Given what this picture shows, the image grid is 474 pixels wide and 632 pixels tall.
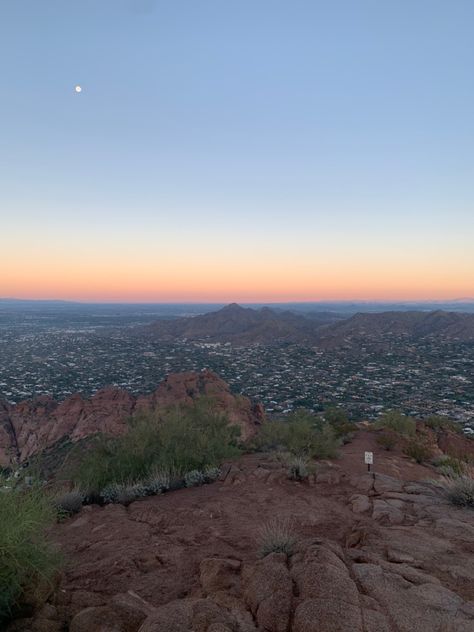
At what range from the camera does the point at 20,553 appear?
4.79 m

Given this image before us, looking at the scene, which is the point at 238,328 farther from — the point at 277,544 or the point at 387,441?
the point at 277,544

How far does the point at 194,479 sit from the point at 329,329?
97.2 meters

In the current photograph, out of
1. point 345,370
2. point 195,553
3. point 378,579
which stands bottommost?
point 345,370

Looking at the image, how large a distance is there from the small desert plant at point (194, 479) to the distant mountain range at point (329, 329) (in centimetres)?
7564

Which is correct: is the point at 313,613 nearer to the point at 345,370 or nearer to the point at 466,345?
the point at 345,370

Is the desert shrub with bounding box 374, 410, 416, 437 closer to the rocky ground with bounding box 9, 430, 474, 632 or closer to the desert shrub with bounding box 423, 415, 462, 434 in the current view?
the desert shrub with bounding box 423, 415, 462, 434

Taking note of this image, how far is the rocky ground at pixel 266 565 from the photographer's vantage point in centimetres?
433

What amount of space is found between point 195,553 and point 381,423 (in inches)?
705

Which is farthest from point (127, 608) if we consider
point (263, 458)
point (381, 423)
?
point (381, 423)

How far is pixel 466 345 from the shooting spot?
77750 millimetres

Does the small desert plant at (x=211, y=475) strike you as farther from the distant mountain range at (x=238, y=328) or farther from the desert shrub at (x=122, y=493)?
the distant mountain range at (x=238, y=328)

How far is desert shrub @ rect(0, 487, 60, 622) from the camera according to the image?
14.8 feet

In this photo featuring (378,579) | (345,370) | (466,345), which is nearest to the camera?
(378,579)

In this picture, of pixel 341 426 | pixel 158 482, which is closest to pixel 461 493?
pixel 158 482
